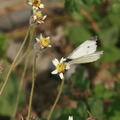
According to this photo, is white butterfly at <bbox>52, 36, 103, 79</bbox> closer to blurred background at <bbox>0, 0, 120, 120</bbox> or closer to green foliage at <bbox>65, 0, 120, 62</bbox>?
blurred background at <bbox>0, 0, 120, 120</bbox>

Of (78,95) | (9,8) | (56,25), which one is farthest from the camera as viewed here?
(9,8)

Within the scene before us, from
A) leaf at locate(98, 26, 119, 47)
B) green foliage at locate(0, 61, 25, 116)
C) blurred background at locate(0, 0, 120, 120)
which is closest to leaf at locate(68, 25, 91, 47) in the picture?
blurred background at locate(0, 0, 120, 120)

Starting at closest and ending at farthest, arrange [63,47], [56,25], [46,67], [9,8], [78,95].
→ [78,95], [46,67], [63,47], [56,25], [9,8]

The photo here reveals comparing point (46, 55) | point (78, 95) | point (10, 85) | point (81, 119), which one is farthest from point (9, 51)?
point (81, 119)

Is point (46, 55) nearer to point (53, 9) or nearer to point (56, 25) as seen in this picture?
point (56, 25)

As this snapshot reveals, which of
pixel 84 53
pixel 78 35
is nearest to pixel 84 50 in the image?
pixel 84 53

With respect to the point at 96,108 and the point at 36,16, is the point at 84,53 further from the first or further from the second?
the point at 96,108
